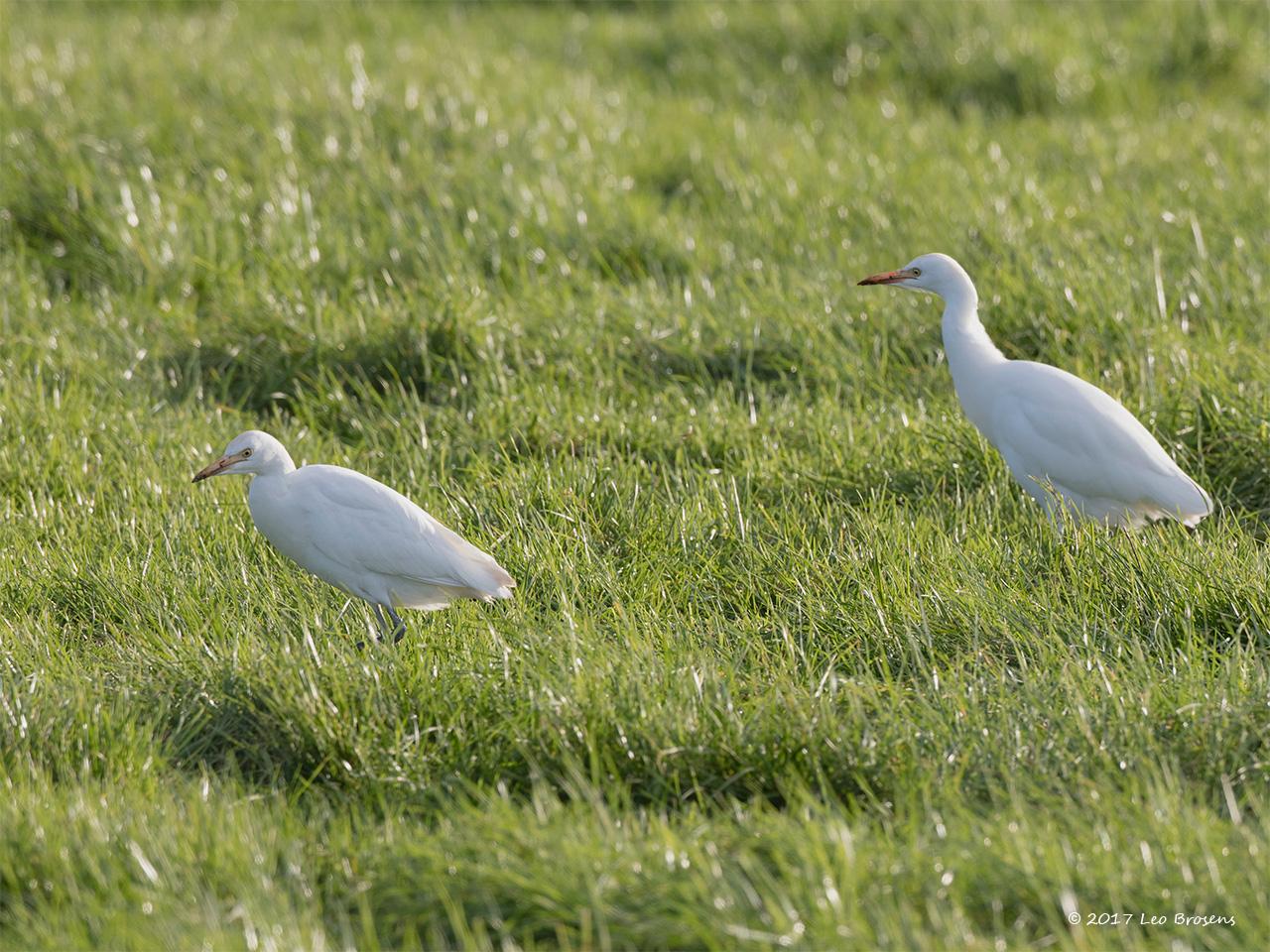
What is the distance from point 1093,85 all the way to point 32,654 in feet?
24.7

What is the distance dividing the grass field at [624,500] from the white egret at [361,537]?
133 mm

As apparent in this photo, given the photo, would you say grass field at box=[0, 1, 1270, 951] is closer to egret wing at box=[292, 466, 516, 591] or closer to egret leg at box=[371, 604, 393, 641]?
egret leg at box=[371, 604, 393, 641]

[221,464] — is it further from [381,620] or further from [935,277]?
[935,277]

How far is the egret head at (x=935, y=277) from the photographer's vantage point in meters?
5.11

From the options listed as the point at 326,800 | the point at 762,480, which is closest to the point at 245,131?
the point at 762,480

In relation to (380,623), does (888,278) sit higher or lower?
higher

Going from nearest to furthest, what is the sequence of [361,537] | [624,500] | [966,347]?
1. [361,537]
2. [624,500]
3. [966,347]

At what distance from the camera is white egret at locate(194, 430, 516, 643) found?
157 inches

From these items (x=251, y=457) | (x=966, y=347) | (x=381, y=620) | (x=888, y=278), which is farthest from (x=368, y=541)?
(x=966, y=347)

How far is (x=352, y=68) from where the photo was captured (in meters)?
8.17

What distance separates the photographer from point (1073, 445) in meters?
4.72

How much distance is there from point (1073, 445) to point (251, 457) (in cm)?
250

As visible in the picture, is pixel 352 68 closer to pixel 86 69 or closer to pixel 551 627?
pixel 86 69

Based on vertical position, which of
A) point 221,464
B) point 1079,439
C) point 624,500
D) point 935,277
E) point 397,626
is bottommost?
point 397,626
